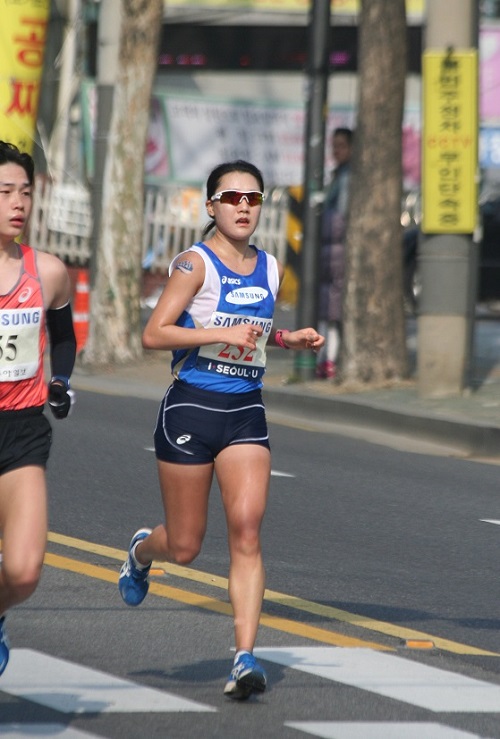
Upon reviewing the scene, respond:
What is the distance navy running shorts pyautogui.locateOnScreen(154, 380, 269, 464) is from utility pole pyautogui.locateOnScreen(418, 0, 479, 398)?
8.76 m

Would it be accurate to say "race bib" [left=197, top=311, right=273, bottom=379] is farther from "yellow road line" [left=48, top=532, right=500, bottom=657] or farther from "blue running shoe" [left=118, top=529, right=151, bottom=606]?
"yellow road line" [left=48, top=532, right=500, bottom=657]

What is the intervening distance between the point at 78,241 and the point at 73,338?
2245 cm

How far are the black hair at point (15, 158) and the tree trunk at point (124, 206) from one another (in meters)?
12.7

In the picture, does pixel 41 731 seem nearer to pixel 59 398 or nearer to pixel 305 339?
pixel 59 398

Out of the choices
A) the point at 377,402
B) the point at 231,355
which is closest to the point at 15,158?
the point at 231,355

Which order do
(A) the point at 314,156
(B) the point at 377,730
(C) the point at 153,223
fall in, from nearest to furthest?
(B) the point at 377,730
(A) the point at 314,156
(C) the point at 153,223

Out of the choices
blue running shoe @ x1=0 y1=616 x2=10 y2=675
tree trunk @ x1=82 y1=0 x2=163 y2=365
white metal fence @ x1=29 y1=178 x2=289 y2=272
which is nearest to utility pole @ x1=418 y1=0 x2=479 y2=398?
tree trunk @ x1=82 y1=0 x2=163 y2=365

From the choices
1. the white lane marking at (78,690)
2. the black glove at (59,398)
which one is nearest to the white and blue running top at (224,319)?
the black glove at (59,398)

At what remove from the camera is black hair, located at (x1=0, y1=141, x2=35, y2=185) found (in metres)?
5.98

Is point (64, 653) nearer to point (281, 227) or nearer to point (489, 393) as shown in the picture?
point (489, 393)

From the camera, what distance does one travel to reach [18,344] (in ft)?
19.5

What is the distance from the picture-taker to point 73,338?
20.7 ft

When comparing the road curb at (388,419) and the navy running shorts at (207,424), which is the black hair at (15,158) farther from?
the road curb at (388,419)

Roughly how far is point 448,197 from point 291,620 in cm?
811
